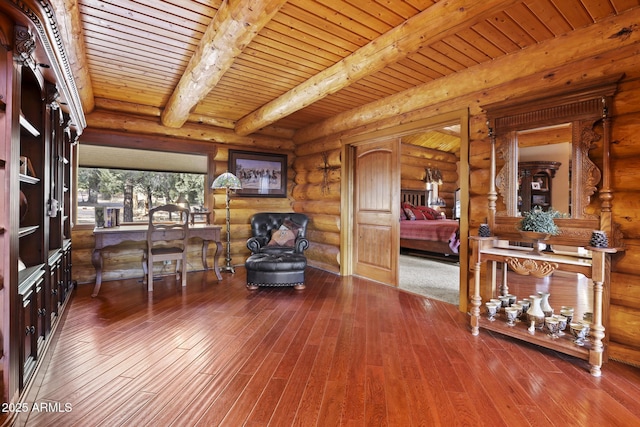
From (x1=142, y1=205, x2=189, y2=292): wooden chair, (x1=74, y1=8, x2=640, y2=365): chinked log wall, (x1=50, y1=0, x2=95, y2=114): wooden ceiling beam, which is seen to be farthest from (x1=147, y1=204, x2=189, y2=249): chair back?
(x1=74, y1=8, x2=640, y2=365): chinked log wall

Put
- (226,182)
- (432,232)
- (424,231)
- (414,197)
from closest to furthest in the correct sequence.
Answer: (226,182), (432,232), (424,231), (414,197)

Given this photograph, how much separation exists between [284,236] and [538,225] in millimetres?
3456

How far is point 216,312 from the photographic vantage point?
3531 mm

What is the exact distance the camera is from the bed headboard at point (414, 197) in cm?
895

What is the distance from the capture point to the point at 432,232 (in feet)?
23.1

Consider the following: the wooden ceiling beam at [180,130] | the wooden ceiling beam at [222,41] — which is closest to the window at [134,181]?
the wooden ceiling beam at [180,130]

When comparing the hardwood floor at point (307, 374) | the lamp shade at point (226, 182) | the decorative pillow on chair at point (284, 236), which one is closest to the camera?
the hardwood floor at point (307, 374)

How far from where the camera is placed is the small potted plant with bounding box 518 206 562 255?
9.00 ft

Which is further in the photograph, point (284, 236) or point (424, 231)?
point (424, 231)

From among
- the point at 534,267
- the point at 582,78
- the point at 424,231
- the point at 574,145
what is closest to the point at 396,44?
the point at 582,78

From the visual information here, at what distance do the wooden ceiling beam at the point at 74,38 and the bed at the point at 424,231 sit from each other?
6.60 metres

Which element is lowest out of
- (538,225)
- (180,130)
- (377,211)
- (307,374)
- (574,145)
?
(307,374)

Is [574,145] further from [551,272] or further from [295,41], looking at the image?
[295,41]

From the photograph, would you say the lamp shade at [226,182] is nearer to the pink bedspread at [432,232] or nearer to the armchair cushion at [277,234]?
the armchair cushion at [277,234]
